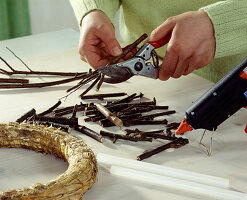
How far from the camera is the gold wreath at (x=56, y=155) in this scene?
933 millimetres

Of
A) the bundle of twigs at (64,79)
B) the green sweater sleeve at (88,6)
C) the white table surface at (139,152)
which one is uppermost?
the green sweater sleeve at (88,6)

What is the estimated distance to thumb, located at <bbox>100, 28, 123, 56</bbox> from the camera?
4.86 feet

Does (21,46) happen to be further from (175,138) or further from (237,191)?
(237,191)

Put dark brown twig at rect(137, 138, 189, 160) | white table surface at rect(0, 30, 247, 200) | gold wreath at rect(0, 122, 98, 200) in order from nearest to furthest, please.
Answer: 1. gold wreath at rect(0, 122, 98, 200)
2. white table surface at rect(0, 30, 247, 200)
3. dark brown twig at rect(137, 138, 189, 160)

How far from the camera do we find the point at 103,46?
5.22ft

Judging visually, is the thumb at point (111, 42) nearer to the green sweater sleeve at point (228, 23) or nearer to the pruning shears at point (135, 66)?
the pruning shears at point (135, 66)

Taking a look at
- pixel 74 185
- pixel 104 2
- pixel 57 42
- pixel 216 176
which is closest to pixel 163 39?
pixel 104 2

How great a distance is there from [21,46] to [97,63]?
24.8 inches

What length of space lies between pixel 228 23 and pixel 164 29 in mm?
190

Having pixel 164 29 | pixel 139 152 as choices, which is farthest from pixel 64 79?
pixel 139 152

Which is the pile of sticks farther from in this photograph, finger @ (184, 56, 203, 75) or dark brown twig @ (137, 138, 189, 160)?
finger @ (184, 56, 203, 75)

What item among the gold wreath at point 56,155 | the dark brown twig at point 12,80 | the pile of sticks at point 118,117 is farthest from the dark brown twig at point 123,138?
the dark brown twig at point 12,80

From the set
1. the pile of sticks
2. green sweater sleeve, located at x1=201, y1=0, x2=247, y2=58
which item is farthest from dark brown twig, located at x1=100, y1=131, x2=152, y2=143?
green sweater sleeve, located at x1=201, y1=0, x2=247, y2=58

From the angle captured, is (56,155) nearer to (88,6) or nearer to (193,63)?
(193,63)
